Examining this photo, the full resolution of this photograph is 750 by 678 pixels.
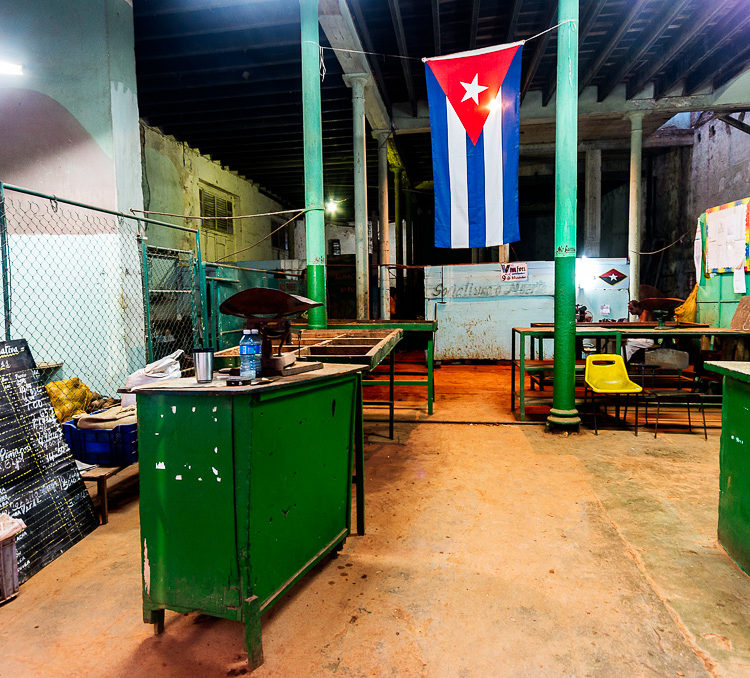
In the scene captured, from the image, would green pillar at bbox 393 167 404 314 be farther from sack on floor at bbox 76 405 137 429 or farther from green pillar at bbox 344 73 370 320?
sack on floor at bbox 76 405 137 429

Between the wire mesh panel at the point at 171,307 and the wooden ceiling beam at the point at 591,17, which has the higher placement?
the wooden ceiling beam at the point at 591,17

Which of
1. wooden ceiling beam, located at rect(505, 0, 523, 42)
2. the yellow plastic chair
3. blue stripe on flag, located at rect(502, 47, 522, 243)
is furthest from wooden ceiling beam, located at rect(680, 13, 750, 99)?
the yellow plastic chair

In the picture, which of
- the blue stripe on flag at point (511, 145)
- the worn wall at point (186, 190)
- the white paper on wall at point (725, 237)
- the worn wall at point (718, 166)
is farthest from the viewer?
the worn wall at point (186, 190)

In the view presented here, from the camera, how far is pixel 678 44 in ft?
27.2

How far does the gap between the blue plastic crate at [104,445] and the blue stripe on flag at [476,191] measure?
13.8 ft

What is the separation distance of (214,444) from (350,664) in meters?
1.14

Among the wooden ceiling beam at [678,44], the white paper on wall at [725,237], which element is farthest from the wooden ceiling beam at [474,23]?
the white paper on wall at [725,237]

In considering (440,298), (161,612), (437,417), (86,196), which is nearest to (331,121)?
(440,298)

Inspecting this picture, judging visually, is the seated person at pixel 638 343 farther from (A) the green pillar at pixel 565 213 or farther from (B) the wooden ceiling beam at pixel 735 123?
(B) the wooden ceiling beam at pixel 735 123

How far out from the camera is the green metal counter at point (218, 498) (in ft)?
6.75

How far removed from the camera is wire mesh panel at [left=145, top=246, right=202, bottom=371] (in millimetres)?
6934

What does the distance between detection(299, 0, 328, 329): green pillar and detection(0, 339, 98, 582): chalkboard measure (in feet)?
11.6

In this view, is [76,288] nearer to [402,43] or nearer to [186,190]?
[402,43]

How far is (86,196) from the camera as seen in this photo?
613 cm
